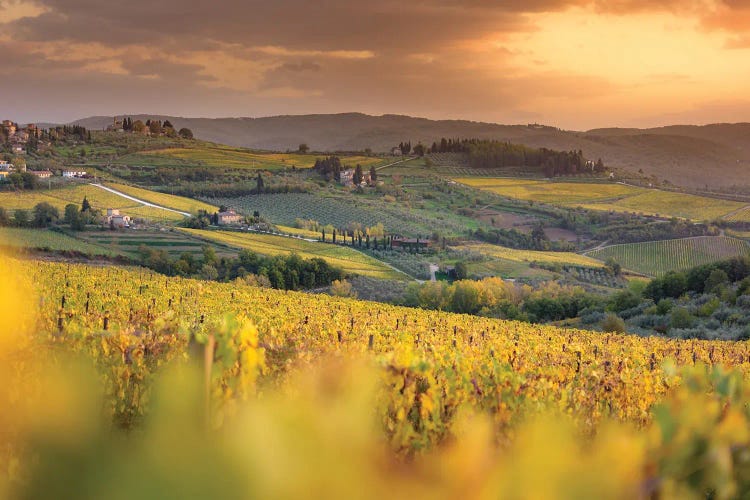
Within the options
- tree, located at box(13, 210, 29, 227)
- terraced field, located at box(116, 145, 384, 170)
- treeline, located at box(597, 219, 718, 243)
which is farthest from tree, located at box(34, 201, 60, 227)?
treeline, located at box(597, 219, 718, 243)

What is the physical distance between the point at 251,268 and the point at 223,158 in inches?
3389

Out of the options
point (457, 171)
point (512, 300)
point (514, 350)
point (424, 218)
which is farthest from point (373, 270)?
point (457, 171)

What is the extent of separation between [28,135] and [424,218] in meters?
83.8

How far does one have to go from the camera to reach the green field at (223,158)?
131375mm

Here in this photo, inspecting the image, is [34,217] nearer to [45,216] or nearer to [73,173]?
[45,216]

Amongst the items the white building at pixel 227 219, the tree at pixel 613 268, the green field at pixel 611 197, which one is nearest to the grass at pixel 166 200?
the white building at pixel 227 219

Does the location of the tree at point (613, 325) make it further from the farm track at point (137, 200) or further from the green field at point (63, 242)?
the farm track at point (137, 200)

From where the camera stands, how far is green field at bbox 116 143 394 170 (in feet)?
431

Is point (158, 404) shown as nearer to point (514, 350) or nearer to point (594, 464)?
point (594, 464)

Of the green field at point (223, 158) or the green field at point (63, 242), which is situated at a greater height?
the green field at point (223, 158)

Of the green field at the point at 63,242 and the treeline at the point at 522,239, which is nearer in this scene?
the green field at the point at 63,242

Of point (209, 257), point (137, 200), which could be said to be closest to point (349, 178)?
point (137, 200)

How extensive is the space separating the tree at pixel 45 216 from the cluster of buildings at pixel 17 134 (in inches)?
2586

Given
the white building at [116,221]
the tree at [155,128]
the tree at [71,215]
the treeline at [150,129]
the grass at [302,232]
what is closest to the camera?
the tree at [71,215]
